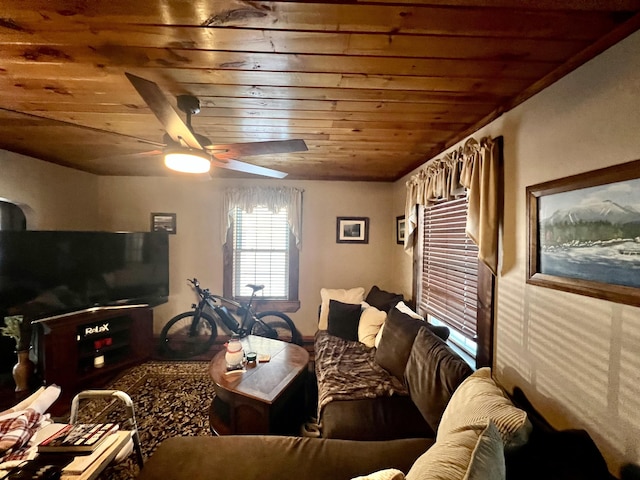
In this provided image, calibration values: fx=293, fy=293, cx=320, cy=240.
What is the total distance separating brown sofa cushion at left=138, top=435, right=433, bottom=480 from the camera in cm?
132

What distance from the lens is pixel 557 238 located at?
4.53ft

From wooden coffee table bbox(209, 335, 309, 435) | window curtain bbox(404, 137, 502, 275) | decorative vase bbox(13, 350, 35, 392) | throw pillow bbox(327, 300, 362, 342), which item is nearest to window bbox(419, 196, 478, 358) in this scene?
window curtain bbox(404, 137, 502, 275)

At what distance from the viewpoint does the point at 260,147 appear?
1.92 meters

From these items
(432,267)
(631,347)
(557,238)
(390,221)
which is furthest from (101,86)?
(390,221)

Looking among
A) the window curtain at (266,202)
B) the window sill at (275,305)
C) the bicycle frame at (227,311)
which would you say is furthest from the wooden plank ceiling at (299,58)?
the window sill at (275,305)

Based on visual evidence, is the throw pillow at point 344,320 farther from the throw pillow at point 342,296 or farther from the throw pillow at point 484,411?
the throw pillow at point 484,411

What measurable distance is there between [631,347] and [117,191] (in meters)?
5.08

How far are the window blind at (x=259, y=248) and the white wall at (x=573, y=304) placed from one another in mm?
2911

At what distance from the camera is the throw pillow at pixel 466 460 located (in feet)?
2.80

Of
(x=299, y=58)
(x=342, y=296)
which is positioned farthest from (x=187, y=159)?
(x=342, y=296)

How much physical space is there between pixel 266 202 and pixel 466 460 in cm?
358

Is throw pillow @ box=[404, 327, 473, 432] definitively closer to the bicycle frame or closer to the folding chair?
the folding chair

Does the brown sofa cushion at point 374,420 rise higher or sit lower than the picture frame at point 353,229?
lower

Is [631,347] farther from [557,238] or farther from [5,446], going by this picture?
[5,446]
